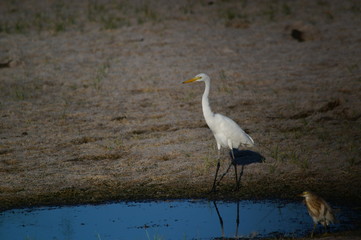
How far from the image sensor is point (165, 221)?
6266 mm

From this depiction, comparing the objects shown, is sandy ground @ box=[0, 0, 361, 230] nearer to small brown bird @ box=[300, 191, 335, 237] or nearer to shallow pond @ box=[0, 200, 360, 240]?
shallow pond @ box=[0, 200, 360, 240]

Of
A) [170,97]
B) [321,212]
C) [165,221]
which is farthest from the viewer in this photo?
[170,97]

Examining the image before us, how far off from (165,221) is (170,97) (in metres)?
5.04

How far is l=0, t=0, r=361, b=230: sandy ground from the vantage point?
7.62 metres

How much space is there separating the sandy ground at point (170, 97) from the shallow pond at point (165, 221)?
31 cm

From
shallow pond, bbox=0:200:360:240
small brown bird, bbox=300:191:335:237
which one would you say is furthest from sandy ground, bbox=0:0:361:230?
small brown bird, bbox=300:191:335:237

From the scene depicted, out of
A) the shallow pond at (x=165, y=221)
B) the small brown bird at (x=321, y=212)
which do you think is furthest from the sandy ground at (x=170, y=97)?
the small brown bird at (x=321, y=212)

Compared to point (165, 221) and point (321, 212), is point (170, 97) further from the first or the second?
point (321, 212)

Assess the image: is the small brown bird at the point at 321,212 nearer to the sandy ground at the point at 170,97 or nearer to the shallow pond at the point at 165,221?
the shallow pond at the point at 165,221

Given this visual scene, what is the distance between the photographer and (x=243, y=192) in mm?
7195

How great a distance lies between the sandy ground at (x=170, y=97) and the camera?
7.62 m

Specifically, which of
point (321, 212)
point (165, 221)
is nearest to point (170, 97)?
point (165, 221)

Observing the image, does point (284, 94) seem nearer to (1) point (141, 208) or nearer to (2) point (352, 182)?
(2) point (352, 182)

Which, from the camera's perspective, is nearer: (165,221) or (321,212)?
(321,212)
